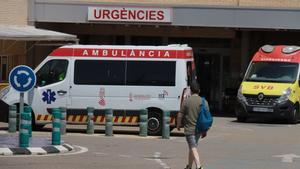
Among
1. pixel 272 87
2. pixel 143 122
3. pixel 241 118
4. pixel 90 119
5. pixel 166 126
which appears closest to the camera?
pixel 166 126

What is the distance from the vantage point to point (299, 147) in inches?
729

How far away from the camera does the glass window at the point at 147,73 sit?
20672mm

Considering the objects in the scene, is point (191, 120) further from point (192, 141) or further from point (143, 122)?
point (143, 122)

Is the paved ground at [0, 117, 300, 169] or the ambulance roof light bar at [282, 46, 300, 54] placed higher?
the ambulance roof light bar at [282, 46, 300, 54]

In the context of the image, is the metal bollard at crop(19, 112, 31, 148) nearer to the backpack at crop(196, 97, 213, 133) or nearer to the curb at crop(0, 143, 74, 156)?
the curb at crop(0, 143, 74, 156)

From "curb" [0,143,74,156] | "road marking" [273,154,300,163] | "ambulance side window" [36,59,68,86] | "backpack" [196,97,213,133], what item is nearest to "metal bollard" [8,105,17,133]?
"ambulance side window" [36,59,68,86]

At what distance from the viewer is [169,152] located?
16281mm

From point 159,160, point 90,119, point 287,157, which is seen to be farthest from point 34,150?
point 287,157

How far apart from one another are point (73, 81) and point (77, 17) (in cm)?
865

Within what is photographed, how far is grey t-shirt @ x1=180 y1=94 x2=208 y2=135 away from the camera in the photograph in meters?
12.4

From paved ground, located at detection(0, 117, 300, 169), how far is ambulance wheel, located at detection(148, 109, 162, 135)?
1.66ft

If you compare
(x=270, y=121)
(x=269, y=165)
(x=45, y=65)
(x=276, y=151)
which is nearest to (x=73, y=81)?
(x=45, y=65)

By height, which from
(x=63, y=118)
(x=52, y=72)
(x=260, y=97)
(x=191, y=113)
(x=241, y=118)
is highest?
(x=52, y=72)

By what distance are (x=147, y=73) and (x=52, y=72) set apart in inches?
110
